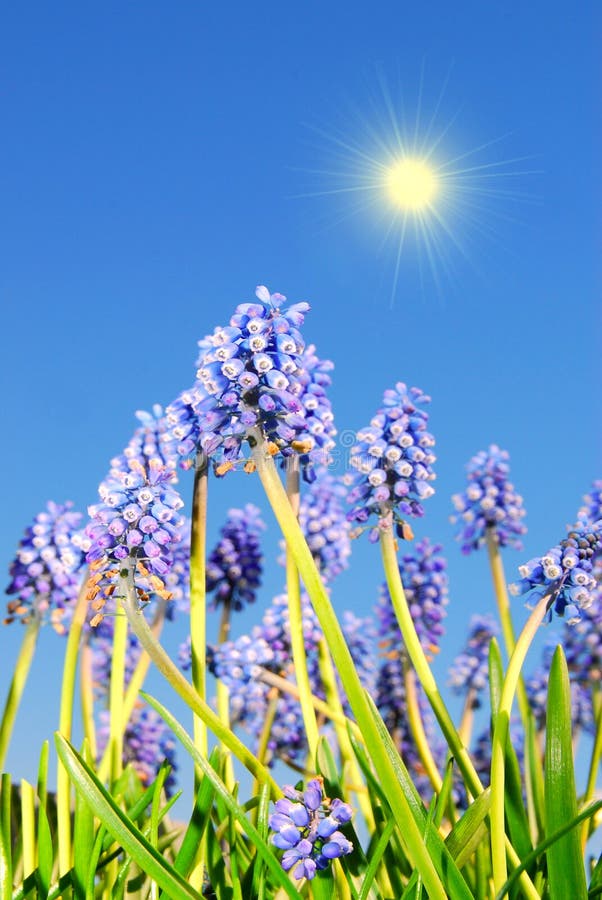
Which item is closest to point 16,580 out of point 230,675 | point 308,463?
point 230,675

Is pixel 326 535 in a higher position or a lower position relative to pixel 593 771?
higher

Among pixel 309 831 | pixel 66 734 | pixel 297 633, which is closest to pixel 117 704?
pixel 66 734

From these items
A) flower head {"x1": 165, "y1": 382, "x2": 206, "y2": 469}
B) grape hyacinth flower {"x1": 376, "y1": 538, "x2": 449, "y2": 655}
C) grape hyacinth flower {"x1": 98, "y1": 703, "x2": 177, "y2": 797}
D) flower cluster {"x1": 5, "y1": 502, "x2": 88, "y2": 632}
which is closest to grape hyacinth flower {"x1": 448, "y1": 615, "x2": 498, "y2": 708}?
grape hyacinth flower {"x1": 376, "y1": 538, "x2": 449, "y2": 655}

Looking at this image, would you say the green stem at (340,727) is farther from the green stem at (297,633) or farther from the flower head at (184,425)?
the flower head at (184,425)

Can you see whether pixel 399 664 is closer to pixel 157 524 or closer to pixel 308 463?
pixel 308 463

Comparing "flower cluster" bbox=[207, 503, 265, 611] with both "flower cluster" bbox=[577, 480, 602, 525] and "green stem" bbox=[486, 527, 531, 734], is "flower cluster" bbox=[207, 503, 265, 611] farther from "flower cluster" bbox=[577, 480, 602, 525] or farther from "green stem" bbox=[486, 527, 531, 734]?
"flower cluster" bbox=[577, 480, 602, 525]

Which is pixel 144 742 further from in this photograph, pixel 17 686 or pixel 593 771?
pixel 593 771
